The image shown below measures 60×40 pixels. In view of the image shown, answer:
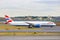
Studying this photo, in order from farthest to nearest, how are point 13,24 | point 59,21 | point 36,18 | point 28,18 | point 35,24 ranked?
point 59,21, point 36,18, point 28,18, point 13,24, point 35,24

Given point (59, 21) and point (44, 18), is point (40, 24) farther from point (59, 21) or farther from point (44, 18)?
point (59, 21)

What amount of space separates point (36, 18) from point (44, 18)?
3.18 meters

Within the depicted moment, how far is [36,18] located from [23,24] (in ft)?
68.6

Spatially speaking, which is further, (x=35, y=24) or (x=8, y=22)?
(x=8, y=22)

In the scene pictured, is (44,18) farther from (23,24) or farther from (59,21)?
(23,24)

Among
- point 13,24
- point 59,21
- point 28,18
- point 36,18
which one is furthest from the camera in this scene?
point 59,21

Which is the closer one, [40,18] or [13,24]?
[13,24]

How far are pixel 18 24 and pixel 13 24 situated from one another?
5.69ft

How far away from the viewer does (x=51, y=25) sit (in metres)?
47.3

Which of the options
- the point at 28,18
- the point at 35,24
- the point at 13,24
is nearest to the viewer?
the point at 35,24

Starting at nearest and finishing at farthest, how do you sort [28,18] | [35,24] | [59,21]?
[35,24] < [28,18] < [59,21]

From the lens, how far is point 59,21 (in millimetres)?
73625

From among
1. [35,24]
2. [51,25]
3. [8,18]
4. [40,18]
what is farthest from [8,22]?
[40,18]

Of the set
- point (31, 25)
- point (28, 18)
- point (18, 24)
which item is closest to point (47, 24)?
point (31, 25)
